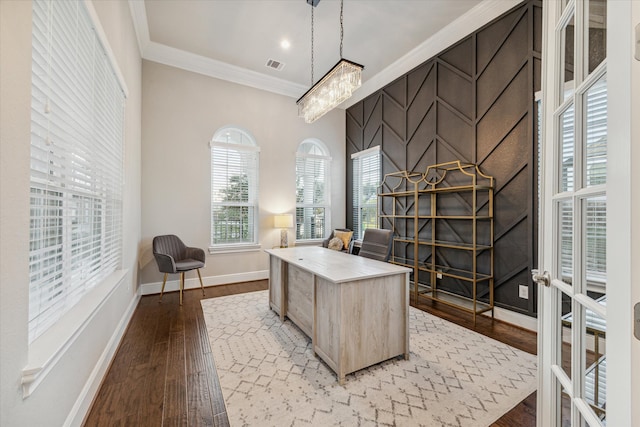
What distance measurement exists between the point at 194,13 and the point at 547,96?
12.2 feet

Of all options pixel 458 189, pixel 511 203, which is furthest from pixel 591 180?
pixel 458 189

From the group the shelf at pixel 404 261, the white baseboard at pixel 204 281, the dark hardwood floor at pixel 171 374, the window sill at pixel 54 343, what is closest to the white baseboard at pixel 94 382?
the dark hardwood floor at pixel 171 374

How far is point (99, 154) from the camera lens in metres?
2.00

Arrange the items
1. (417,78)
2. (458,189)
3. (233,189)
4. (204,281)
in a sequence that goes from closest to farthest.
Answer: (458,189) → (417,78) → (204,281) → (233,189)

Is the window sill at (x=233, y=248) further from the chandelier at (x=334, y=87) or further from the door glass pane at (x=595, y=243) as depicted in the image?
the door glass pane at (x=595, y=243)

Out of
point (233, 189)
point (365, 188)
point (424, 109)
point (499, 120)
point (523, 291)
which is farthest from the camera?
point (365, 188)

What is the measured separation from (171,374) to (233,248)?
2.60m

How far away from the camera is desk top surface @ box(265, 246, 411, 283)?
1954 millimetres

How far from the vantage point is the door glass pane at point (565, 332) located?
950 mm

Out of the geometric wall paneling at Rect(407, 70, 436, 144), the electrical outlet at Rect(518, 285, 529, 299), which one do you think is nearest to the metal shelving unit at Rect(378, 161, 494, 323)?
the electrical outlet at Rect(518, 285, 529, 299)

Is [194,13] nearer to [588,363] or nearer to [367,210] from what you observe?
[367,210]

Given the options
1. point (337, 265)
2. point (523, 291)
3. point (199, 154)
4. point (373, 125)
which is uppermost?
point (373, 125)

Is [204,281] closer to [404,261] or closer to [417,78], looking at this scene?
[404,261]

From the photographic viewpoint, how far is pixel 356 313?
192cm
